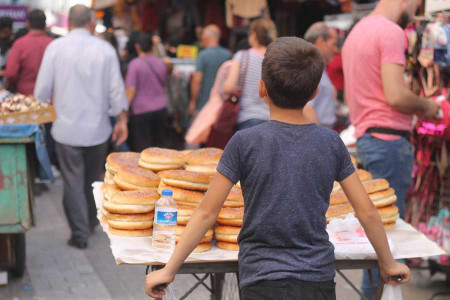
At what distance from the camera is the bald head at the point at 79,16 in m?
7.62

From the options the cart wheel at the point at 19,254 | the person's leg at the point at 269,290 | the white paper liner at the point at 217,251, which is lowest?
the cart wheel at the point at 19,254

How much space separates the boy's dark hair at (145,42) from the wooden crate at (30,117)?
14.6 ft

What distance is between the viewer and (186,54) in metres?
14.3

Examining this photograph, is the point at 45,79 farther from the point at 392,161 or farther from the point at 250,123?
the point at 392,161

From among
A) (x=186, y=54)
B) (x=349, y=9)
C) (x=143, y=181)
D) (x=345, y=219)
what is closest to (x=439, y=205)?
(x=345, y=219)

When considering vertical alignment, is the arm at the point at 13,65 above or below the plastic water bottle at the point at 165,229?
below

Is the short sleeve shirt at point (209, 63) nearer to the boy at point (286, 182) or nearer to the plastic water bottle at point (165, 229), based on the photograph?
the plastic water bottle at point (165, 229)

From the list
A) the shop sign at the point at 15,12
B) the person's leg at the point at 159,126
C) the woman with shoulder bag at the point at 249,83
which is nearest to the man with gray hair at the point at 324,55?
the woman with shoulder bag at the point at 249,83

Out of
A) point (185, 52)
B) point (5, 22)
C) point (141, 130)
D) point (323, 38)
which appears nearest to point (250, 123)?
point (323, 38)

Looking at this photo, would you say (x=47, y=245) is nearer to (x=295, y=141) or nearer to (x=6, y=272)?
(x=6, y=272)

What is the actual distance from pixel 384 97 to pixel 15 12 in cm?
1928

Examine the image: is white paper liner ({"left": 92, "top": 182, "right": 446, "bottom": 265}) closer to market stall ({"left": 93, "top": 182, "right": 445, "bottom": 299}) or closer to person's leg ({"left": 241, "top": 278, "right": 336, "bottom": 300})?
market stall ({"left": 93, "top": 182, "right": 445, "bottom": 299})

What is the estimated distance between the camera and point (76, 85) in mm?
7469

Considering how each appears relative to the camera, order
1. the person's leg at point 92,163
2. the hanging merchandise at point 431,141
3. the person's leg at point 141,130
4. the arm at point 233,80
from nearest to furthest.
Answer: the hanging merchandise at point 431,141, the arm at point 233,80, the person's leg at point 92,163, the person's leg at point 141,130
